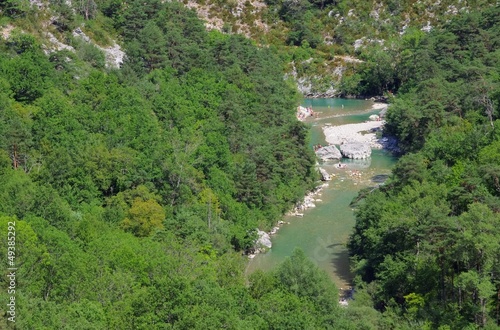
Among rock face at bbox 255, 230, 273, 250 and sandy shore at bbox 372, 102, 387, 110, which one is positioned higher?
sandy shore at bbox 372, 102, 387, 110

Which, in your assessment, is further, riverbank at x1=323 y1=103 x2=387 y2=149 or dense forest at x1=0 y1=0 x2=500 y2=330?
riverbank at x1=323 y1=103 x2=387 y2=149

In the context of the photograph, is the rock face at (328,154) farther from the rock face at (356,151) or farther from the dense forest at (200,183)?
the dense forest at (200,183)

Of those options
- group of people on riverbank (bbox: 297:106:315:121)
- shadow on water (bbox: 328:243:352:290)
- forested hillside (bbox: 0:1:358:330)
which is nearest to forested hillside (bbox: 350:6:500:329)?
shadow on water (bbox: 328:243:352:290)

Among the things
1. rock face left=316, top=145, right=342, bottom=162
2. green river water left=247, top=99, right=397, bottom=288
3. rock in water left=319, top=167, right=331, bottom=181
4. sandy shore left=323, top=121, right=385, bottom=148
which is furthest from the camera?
sandy shore left=323, top=121, right=385, bottom=148

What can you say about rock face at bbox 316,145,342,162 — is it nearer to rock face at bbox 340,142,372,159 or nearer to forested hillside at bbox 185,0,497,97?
rock face at bbox 340,142,372,159

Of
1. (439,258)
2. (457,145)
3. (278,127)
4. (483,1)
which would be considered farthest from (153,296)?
(483,1)

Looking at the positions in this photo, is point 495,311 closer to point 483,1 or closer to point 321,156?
point 321,156

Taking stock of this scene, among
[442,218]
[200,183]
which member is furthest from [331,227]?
[442,218]
